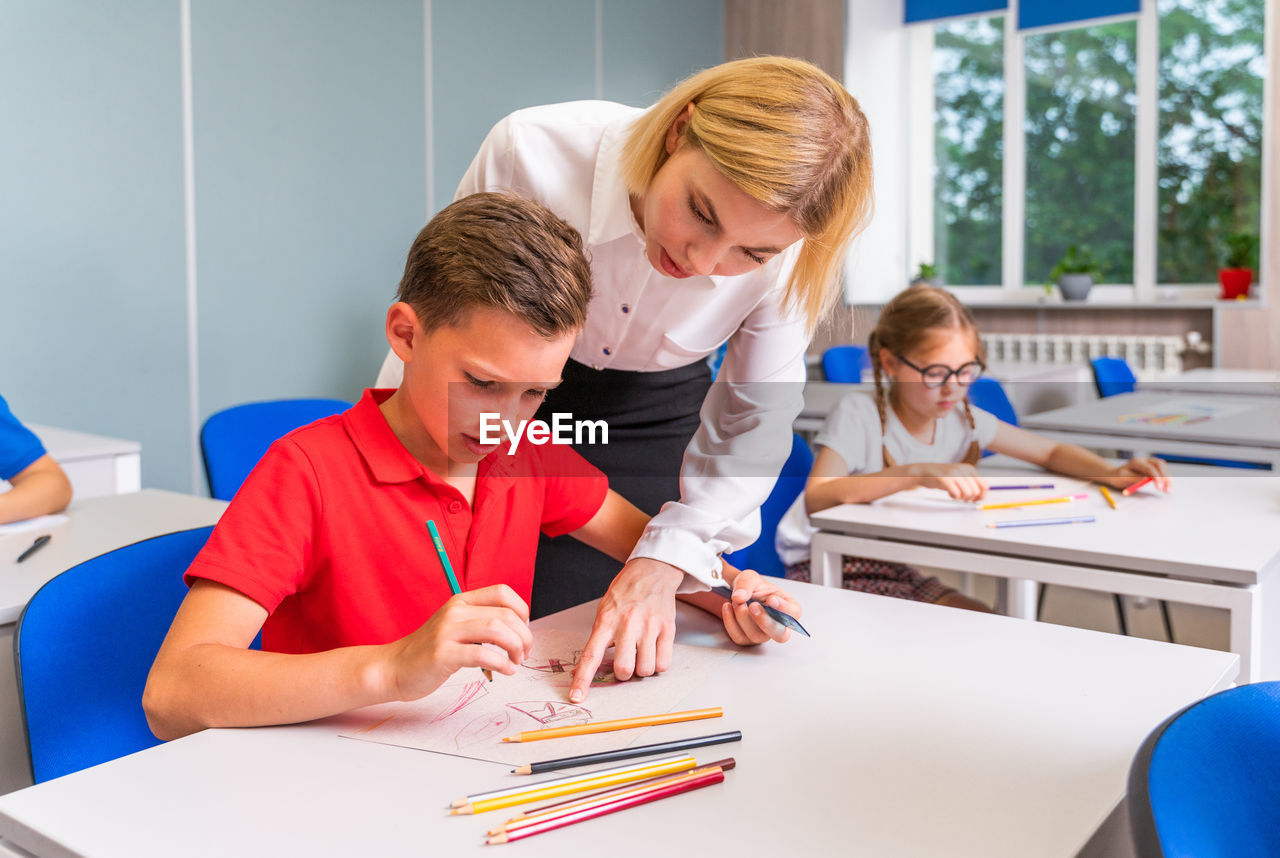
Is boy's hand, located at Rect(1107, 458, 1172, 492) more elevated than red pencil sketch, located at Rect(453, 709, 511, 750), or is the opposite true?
boy's hand, located at Rect(1107, 458, 1172, 492)

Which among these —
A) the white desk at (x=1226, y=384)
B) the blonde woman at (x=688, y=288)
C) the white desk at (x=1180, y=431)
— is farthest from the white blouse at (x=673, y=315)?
the white desk at (x=1226, y=384)

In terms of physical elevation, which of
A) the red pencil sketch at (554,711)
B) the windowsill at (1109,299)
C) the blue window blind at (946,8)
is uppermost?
the blue window blind at (946,8)

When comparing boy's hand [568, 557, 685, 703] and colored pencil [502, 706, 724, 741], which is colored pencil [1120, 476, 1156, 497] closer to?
boy's hand [568, 557, 685, 703]

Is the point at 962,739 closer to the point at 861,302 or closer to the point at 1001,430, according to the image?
the point at 1001,430

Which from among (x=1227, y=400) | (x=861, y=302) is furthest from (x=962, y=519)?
(x=861, y=302)

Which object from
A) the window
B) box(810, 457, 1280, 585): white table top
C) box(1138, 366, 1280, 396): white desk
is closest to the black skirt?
box(810, 457, 1280, 585): white table top

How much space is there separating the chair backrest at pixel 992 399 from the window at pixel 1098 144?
2684 millimetres

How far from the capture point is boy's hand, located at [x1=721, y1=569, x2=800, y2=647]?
0.98 m

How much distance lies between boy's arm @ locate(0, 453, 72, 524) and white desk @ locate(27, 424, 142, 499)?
1.45ft

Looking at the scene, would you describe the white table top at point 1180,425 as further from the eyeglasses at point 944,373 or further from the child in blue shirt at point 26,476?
the child in blue shirt at point 26,476

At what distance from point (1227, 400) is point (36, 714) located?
3.26m

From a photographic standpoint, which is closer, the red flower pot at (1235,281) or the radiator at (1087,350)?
the red flower pot at (1235,281)

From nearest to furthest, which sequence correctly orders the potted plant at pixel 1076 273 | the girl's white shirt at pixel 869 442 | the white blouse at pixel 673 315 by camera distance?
the white blouse at pixel 673 315 < the girl's white shirt at pixel 869 442 < the potted plant at pixel 1076 273

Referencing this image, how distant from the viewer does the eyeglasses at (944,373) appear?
2215mm
